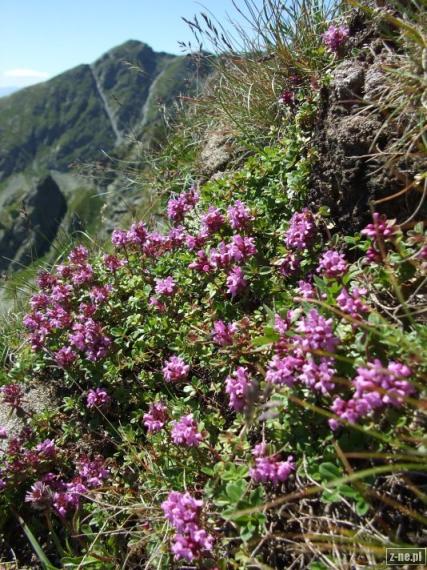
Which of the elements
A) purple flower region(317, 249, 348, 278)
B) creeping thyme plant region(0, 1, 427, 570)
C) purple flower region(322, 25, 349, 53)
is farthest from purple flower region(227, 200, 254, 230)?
purple flower region(322, 25, 349, 53)

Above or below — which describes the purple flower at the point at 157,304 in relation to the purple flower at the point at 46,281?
below

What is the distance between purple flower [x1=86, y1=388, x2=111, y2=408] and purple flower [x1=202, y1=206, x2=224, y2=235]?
1.41 m

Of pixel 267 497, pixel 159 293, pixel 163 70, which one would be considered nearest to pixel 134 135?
pixel 159 293

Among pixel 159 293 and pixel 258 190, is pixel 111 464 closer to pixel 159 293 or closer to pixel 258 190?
pixel 159 293

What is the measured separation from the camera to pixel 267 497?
2303 millimetres

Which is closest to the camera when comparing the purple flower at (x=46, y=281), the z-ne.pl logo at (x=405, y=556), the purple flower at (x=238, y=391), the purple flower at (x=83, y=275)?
the z-ne.pl logo at (x=405, y=556)

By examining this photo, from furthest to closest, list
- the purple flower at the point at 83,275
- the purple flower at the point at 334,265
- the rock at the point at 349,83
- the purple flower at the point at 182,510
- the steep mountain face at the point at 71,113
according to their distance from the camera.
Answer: the steep mountain face at the point at 71,113, the purple flower at the point at 83,275, the rock at the point at 349,83, the purple flower at the point at 334,265, the purple flower at the point at 182,510

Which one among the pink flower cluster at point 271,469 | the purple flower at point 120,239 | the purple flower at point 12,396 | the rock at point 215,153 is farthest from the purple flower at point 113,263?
the pink flower cluster at point 271,469

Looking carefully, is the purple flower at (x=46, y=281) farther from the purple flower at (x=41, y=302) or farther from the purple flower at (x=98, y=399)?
the purple flower at (x=98, y=399)

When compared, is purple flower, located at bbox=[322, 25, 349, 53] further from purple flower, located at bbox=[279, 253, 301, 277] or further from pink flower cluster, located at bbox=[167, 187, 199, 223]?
purple flower, located at bbox=[279, 253, 301, 277]

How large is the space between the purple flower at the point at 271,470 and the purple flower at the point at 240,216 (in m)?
1.74

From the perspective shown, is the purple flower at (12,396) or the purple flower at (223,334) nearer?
the purple flower at (223,334)

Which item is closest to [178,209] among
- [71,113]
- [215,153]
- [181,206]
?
[181,206]

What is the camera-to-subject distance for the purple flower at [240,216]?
3430mm
